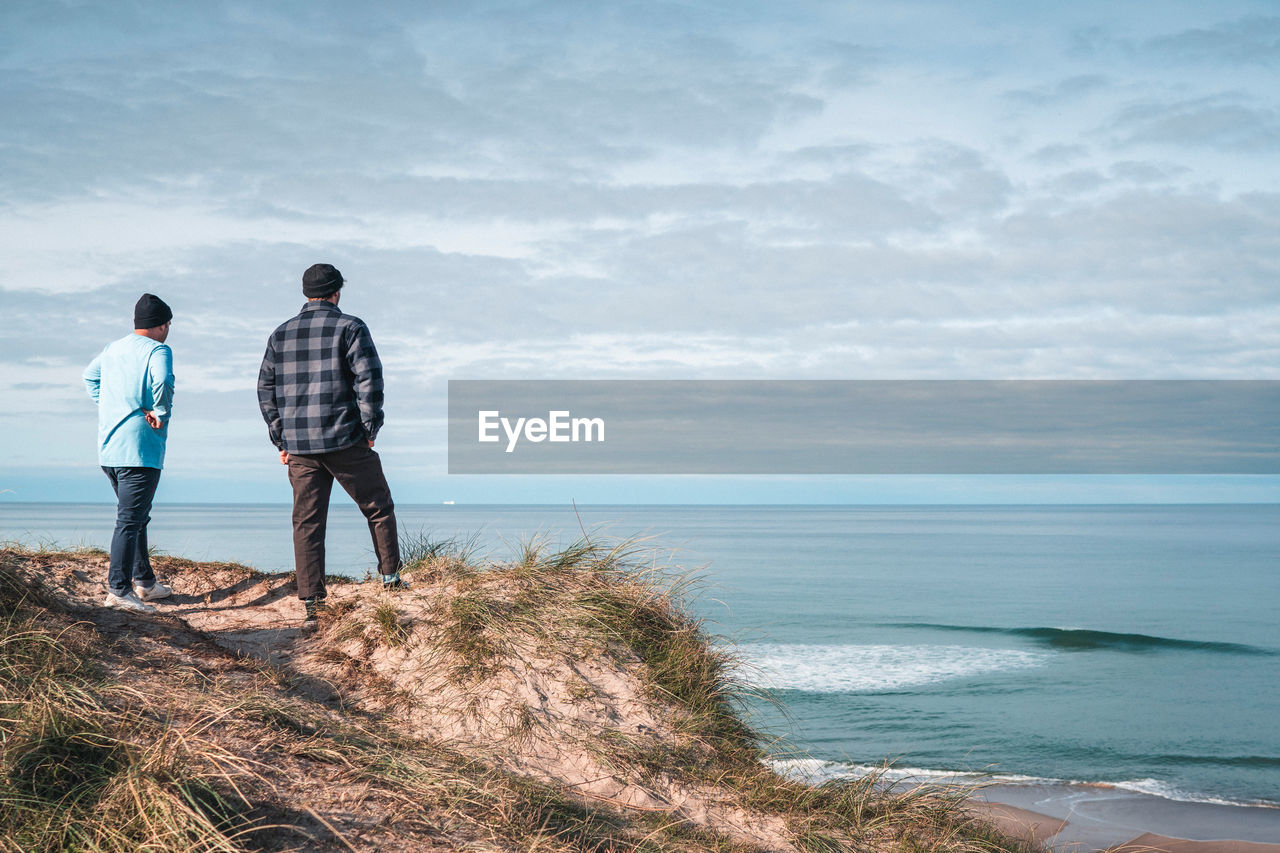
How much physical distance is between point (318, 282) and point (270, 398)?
35.8 inches

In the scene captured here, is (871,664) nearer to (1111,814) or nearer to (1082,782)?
(1082,782)

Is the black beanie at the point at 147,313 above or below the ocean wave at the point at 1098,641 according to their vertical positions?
above

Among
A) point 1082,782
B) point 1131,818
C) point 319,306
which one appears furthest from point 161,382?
point 1082,782

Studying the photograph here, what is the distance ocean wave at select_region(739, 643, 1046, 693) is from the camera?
16.6 meters

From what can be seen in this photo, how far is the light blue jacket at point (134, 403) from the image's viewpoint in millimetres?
5898

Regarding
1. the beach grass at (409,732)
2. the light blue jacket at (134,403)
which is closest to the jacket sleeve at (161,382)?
the light blue jacket at (134,403)

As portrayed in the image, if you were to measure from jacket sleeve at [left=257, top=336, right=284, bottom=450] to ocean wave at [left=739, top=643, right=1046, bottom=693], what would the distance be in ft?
37.8

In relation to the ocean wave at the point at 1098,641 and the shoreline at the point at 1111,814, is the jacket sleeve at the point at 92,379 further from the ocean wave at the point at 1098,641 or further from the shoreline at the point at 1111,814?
the ocean wave at the point at 1098,641

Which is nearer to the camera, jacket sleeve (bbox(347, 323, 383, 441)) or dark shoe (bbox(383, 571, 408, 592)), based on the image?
jacket sleeve (bbox(347, 323, 383, 441))

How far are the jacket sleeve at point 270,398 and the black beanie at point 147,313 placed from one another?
3.58 ft

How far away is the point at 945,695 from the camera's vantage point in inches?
636

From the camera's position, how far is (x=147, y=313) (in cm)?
617

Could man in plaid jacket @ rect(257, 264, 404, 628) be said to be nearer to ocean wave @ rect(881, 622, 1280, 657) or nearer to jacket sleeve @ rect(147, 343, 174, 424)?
jacket sleeve @ rect(147, 343, 174, 424)

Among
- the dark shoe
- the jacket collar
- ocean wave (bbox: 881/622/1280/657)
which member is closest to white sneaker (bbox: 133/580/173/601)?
the dark shoe
